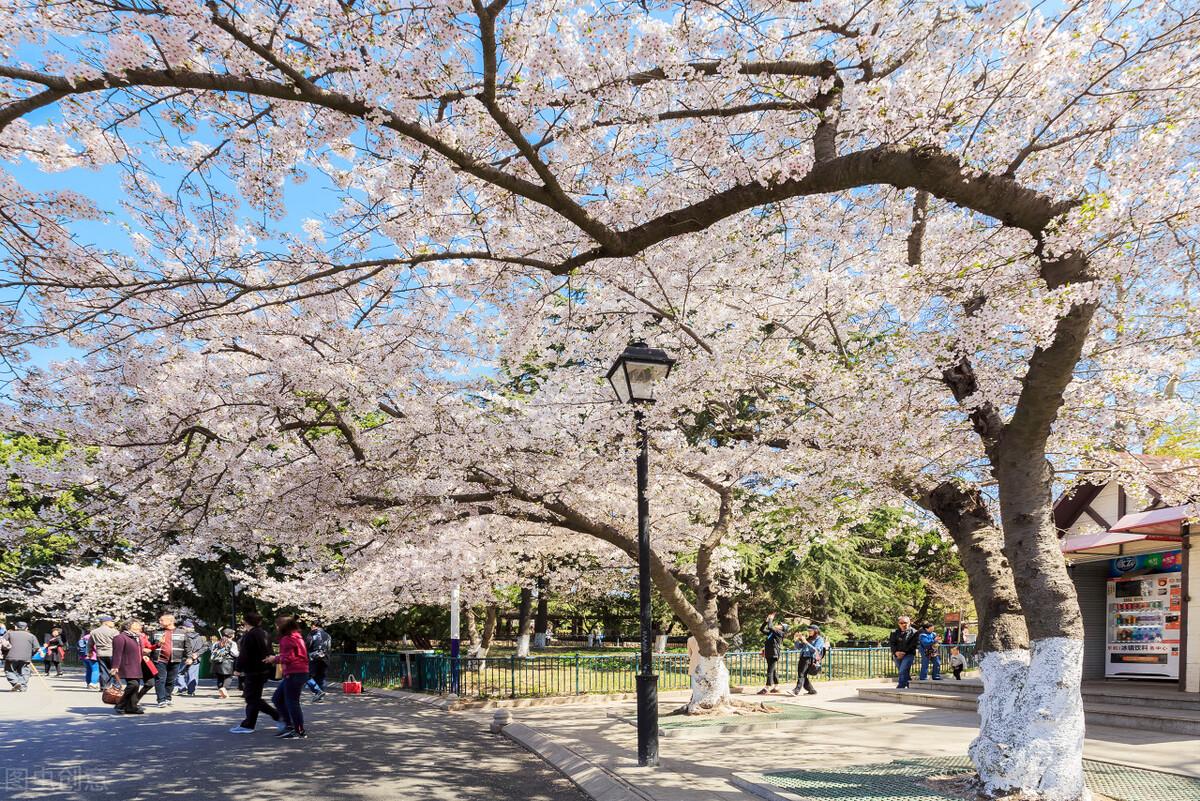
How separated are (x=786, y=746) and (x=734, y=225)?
656 centimetres

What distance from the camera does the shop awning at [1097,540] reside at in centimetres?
1518

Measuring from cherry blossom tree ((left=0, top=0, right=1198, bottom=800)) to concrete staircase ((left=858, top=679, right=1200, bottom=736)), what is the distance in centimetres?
424

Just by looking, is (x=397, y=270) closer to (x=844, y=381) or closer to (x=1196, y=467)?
(x=844, y=381)

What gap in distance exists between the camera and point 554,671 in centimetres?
1900

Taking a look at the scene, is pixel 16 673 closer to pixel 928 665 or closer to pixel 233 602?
pixel 233 602

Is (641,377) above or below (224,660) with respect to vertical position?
above

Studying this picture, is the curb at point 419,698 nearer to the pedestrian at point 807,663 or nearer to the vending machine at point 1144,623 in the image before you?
the pedestrian at point 807,663

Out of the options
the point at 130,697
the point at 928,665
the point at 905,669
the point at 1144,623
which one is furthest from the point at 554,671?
the point at 1144,623

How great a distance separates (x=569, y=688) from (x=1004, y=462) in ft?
46.5

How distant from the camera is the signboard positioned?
15.7 metres

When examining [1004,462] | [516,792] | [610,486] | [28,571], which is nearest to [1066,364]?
[1004,462]

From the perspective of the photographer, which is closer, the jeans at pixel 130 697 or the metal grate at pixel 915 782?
the metal grate at pixel 915 782

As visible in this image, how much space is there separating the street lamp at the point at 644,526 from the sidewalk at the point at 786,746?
34 centimetres

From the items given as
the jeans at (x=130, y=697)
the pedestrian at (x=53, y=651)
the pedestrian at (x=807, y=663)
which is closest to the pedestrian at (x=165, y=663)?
the jeans at (x=130, y=697)
